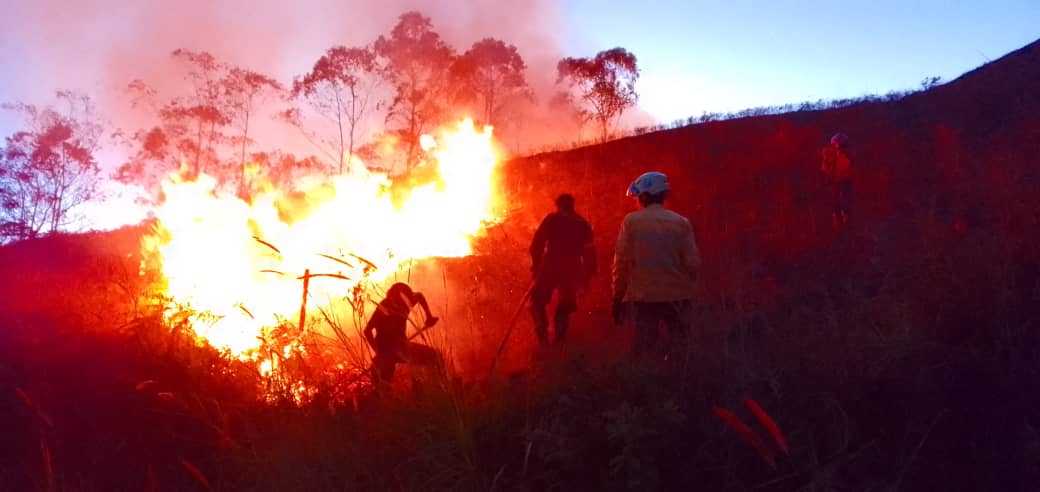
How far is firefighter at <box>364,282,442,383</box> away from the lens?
5.16 meters

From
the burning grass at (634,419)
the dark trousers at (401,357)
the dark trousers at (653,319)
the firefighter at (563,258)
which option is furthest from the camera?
the firefighter at (563,258)

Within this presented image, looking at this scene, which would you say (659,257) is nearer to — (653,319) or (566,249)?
(653,319)

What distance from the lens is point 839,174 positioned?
34.9ft

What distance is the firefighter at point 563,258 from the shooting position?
6.98 metres

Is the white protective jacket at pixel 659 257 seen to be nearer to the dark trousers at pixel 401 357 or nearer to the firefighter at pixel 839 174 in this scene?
the dark trousers at pixel 401 357

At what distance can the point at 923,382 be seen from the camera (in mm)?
4176

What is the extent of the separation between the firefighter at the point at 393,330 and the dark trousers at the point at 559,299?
5.90 ft

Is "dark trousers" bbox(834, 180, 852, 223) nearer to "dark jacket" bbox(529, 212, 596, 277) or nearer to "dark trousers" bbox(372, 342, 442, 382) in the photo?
"dark jacket" bbox(529, 212, 596, 277)

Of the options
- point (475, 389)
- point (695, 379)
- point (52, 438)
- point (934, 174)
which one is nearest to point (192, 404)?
point (52, 438)

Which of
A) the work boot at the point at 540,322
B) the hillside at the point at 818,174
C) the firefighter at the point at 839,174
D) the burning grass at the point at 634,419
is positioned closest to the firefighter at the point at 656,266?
the burning grass at the point at 634,419

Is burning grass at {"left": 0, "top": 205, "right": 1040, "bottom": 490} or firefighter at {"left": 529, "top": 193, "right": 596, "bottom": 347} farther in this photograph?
firefighter at {"left": 529, "top": 193, "right": 596, "bottom": 347}

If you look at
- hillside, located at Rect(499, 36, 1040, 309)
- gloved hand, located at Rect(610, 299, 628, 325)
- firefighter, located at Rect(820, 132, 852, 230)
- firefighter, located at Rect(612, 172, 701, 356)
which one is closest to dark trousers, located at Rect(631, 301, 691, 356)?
firefighter, located at Rect(612, 172, 701, 356)

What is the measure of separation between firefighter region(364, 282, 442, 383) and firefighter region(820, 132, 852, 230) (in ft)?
25.8

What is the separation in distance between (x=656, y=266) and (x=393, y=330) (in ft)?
7.10
